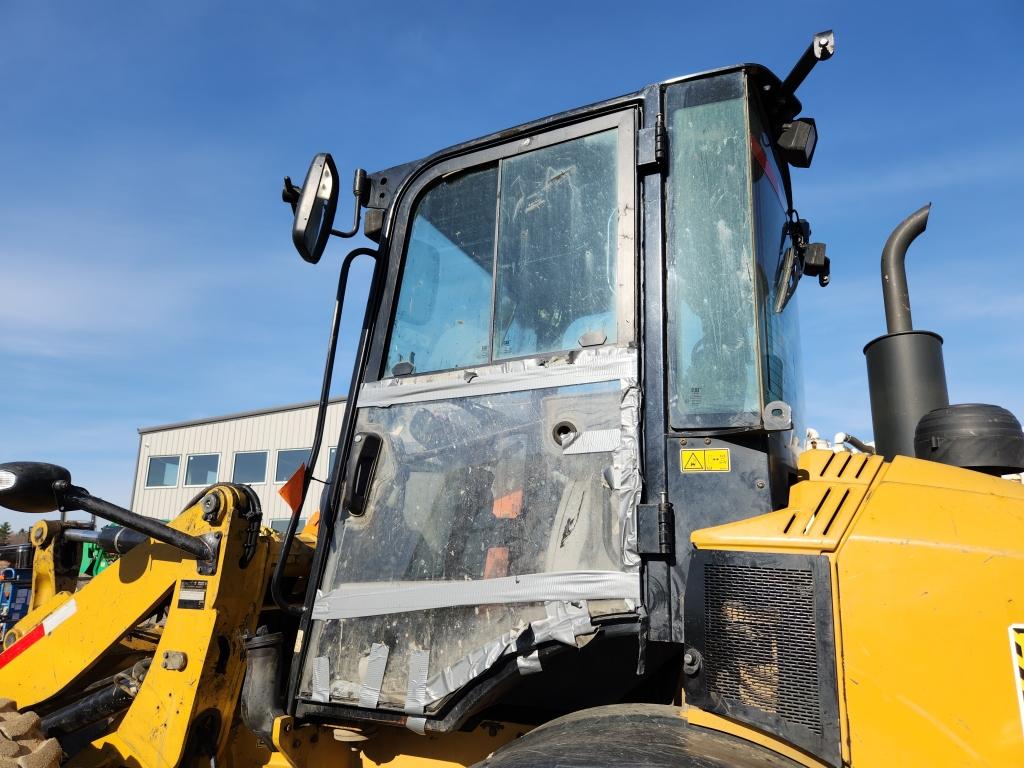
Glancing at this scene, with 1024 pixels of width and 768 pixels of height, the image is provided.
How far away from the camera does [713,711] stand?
1.76 meters

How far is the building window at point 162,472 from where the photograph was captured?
75.5ft

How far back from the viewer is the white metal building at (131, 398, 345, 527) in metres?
20.7

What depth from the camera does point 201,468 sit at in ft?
73.7

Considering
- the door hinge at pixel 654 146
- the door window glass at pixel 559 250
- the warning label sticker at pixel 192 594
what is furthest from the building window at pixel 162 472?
the door hinge at pixel 654 146

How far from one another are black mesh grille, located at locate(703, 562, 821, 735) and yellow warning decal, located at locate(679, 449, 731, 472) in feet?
0.93

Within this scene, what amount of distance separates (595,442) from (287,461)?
65.2 ft

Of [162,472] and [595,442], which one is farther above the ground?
[162,472]

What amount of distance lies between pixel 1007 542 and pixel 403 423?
1.73 meters

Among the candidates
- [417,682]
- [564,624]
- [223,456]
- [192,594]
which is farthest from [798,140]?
[223,456]

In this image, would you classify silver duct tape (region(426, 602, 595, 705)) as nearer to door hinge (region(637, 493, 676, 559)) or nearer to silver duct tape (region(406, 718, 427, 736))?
silver duct tape (region(406, 718, 427, 736))

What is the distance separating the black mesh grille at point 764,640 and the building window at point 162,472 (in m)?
23.8

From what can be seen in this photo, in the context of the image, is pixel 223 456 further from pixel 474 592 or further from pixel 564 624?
pixel 564 624

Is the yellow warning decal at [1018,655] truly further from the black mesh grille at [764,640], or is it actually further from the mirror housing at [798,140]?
the mirror housing at [798,140]

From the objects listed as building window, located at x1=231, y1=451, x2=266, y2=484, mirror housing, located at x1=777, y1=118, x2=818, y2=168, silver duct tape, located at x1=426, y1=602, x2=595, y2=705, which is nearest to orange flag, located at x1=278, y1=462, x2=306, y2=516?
silver duct tape, located at x1=426, y1=602, x2=595, y2=705
